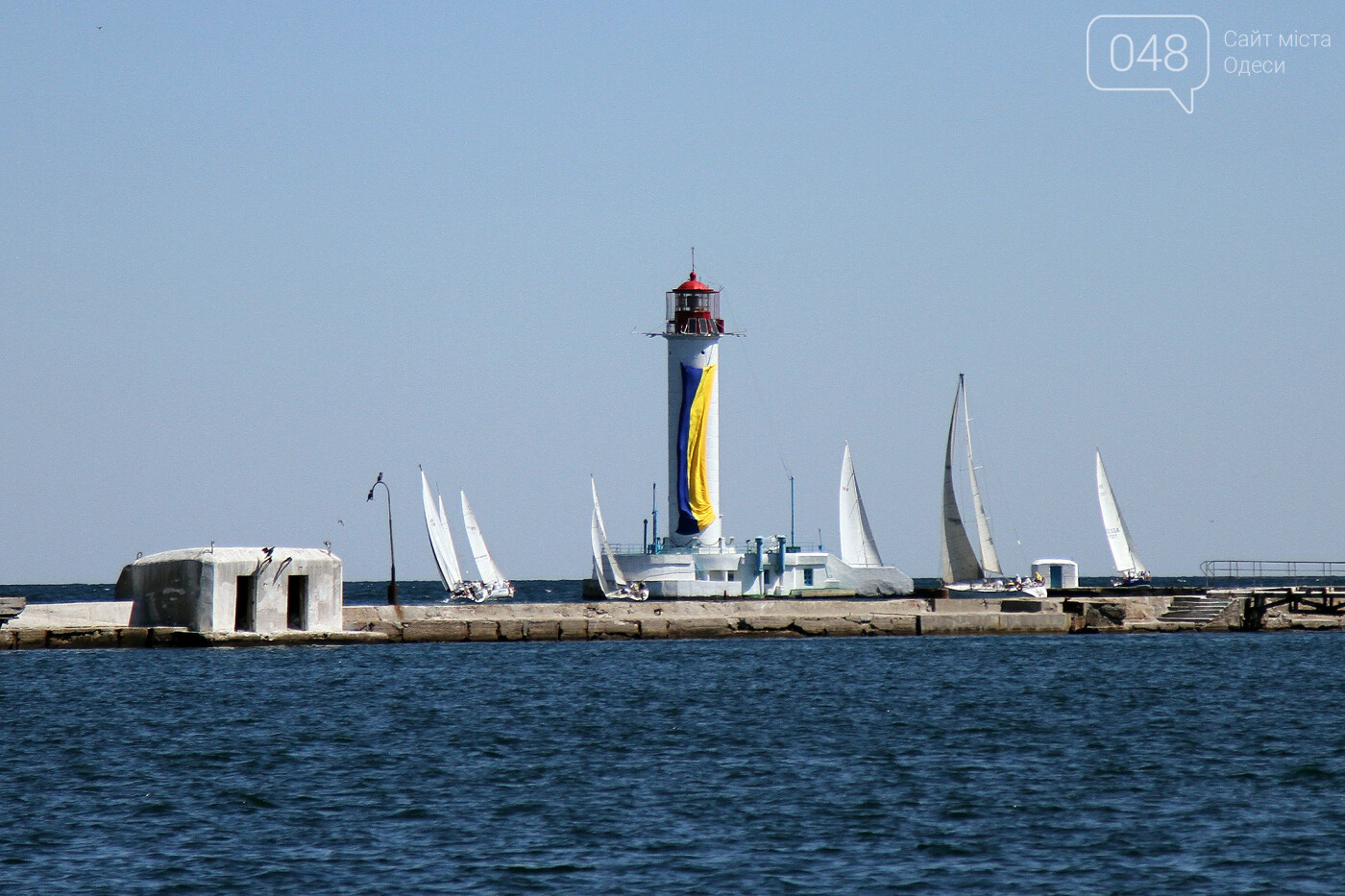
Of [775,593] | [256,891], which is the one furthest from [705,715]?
[775,593]

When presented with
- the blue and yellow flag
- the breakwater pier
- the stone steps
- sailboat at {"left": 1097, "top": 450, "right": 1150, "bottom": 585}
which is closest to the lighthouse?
the blue and yellow flag

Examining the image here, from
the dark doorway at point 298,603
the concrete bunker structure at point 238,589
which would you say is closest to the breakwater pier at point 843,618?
the dark doorway at point 298,603

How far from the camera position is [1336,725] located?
29.2 meters

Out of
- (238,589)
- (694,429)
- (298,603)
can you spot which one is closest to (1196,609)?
(694,429)

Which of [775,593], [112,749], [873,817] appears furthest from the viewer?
[775,593]

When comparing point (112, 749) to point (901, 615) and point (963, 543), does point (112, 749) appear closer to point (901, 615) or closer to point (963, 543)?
point (901, 615)

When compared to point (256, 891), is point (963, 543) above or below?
above

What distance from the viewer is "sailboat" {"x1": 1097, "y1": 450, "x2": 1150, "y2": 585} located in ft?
272

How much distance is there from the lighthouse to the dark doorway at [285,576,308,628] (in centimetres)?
2217

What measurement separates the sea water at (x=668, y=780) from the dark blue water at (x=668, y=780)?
0.07 metres

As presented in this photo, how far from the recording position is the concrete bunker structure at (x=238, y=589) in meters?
41.8

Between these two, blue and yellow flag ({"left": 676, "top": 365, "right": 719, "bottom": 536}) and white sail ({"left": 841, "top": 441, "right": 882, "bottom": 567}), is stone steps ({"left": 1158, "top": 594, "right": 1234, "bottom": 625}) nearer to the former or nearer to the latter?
blue and yellow flag ({"left": 676, "top": 365, "right": 719, "bottom": 536})

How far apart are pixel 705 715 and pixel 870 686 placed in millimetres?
6891

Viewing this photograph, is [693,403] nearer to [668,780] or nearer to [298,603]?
[298,603]
